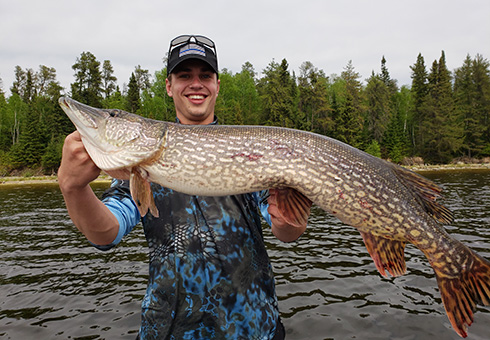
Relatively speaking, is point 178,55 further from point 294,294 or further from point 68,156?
point 294,294

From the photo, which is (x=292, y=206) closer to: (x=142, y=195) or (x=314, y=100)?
(x=142, y=195)

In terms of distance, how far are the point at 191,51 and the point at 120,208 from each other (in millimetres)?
1480

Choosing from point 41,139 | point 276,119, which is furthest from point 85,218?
point 41,139

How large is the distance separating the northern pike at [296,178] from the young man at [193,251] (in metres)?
0.18

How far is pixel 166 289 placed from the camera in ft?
7.07

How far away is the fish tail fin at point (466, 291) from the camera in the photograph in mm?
2150

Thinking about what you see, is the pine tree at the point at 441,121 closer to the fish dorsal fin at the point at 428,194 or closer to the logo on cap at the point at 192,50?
the fish dorsal fin at the point at 428,194

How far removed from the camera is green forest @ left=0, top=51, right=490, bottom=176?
41.8 metres

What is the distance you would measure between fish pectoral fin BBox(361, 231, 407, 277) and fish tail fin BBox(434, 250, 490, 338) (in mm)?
297

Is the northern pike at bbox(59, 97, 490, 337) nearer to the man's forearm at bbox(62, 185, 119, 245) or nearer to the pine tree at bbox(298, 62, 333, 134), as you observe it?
the man's forearm at bbox(62, 185, 119, 245)

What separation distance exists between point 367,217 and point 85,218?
6.55 ft

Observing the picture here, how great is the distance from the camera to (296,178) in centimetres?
231

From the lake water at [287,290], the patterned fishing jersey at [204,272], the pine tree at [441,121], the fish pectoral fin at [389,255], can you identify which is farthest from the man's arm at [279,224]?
the pine tree at [441,121]

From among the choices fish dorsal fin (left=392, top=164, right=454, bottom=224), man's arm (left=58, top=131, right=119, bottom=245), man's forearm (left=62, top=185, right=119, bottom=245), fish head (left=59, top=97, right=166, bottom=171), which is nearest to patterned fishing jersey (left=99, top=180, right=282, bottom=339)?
man's forearm (left=62, top=185, right=119, bottom=245)
